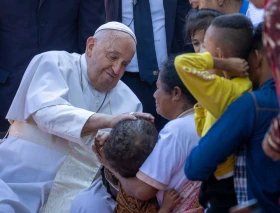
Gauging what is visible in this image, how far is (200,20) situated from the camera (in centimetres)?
425

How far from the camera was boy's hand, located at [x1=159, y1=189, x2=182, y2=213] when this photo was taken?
142 inches

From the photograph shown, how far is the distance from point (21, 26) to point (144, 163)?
7.76 feet

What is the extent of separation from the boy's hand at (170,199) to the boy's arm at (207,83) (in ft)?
2.75

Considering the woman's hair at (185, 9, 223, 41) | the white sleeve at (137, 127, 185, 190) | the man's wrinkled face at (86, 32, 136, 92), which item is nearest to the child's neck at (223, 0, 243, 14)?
the woman's hair at (185, 9, 223, 41)

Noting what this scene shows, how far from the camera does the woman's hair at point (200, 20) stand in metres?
4.22

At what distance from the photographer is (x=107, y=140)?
3754 mm

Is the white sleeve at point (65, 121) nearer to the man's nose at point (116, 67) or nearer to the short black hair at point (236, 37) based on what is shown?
the man's nose at point (116, 67)

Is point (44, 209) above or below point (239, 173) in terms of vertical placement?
below

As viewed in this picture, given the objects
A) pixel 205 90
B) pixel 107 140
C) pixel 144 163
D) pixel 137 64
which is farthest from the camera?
pixel 137 64

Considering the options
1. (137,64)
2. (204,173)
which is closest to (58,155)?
(137,64)

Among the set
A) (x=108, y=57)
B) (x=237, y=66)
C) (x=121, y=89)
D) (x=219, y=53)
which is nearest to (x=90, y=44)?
(x=108, y=57)

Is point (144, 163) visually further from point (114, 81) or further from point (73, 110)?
point (114, 81)

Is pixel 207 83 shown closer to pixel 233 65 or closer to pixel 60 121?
pixel 233 65

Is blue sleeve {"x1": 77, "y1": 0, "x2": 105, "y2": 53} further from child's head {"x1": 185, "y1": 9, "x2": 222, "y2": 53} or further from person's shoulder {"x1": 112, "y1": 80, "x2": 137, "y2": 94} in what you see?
child's head {"x1": 185, "y1": 9, "x2": 222, "y2": 53}
